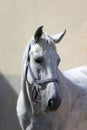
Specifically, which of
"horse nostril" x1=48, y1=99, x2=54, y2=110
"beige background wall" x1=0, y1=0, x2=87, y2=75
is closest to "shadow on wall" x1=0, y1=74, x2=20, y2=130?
"beige background wall" x1=0, y1=0, x2=87, y2=75

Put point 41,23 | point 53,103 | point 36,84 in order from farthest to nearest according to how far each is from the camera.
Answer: point 41,23 → point 36,84 → point 53,103

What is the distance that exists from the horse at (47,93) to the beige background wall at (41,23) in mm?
1522

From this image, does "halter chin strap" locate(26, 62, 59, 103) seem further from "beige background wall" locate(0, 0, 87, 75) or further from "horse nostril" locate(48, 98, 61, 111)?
"beige background wall" locate(0, 0, 87, 75)

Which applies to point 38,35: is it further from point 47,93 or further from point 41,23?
point 41,23

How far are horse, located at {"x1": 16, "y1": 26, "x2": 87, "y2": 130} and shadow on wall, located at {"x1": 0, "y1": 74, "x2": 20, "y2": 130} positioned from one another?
5.84ft

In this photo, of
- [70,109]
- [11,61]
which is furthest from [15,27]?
[70,109]

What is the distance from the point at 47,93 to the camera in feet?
10.7

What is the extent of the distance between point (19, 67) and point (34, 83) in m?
2.21

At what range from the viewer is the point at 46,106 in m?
3.29

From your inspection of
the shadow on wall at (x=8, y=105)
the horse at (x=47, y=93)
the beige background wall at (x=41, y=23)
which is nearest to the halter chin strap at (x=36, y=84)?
the horse at (x=47, y=93)

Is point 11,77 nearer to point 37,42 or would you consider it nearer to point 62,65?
point 62,65

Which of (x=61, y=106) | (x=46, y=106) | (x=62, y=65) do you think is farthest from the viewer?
(x=62, y=65)

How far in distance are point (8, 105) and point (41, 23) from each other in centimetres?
105

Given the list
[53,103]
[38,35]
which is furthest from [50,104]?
[38,35]
